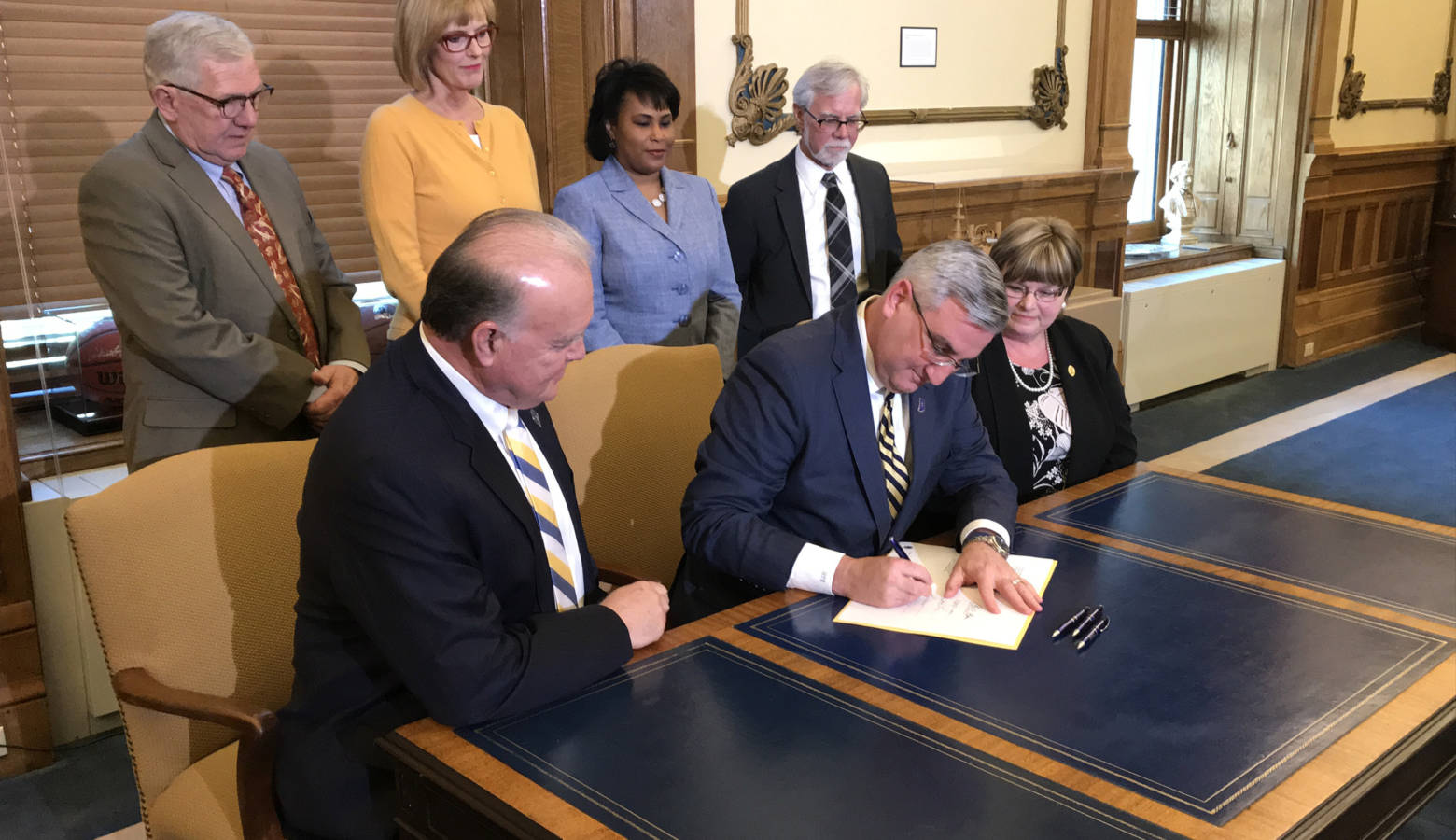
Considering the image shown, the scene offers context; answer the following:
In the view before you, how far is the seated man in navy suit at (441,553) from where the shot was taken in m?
1.54

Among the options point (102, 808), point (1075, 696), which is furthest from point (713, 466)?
point (102, 808)

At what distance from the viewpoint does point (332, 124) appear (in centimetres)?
360

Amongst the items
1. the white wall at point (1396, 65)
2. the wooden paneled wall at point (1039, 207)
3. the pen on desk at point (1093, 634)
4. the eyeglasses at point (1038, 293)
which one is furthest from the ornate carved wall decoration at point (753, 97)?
the white wall at point (1396, 65)

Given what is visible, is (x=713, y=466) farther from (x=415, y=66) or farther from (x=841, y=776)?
(x=415, y=66)

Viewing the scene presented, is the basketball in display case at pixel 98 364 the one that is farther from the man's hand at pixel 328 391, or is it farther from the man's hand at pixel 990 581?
the man's hand at pixel 990 581

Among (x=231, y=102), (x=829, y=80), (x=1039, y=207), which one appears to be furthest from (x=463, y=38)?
(x=1039, y=207)

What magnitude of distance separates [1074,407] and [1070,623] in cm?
114

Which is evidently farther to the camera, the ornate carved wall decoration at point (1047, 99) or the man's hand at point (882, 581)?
the ornate carved wall decoration at point (1047, 99)

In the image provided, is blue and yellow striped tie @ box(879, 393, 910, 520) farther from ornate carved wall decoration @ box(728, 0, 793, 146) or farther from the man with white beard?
ornate carved wall decoration @ box(728, 0, 793, 146)

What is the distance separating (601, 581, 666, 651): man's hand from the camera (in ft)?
5.60

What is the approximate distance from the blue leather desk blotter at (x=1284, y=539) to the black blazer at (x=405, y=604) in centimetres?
94

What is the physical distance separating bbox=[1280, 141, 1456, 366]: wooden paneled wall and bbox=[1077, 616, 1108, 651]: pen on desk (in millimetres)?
6552

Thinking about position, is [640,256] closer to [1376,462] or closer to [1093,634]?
[1093,634]

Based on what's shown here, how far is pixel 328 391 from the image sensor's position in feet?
8.29
